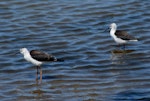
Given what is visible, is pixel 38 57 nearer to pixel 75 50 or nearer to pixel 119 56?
pixel 75 50

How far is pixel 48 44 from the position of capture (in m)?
18.5

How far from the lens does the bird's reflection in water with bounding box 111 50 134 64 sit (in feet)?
55.0

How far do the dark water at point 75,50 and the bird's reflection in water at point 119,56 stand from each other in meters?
0.03

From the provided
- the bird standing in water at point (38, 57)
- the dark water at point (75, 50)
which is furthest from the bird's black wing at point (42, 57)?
the dark water at point (75, 50)

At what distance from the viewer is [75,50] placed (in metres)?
17.8

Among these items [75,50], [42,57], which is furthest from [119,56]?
[42,57]

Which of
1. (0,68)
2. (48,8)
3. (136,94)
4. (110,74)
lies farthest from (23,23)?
(136,94)

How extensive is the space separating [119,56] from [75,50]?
1467 millimetres

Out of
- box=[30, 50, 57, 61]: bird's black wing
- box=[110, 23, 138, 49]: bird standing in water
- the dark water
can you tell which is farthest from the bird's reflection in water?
box=[30, 50, 57, 61]: bird's black wing

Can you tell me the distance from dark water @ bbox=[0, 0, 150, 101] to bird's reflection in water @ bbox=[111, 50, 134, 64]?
0.03m

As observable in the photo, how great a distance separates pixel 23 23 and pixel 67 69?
5541mm

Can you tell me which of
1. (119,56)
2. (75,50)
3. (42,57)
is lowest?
(42,57)

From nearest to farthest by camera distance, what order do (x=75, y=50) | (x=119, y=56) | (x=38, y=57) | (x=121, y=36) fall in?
(x=38, y=57) → (x=119, y=56) → (x=75, y=50) → (x=121, y=36)

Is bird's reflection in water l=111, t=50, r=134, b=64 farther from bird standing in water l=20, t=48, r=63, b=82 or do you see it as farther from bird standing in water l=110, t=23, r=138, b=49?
bird standing in water l=20, t=48, r=63, b=82
